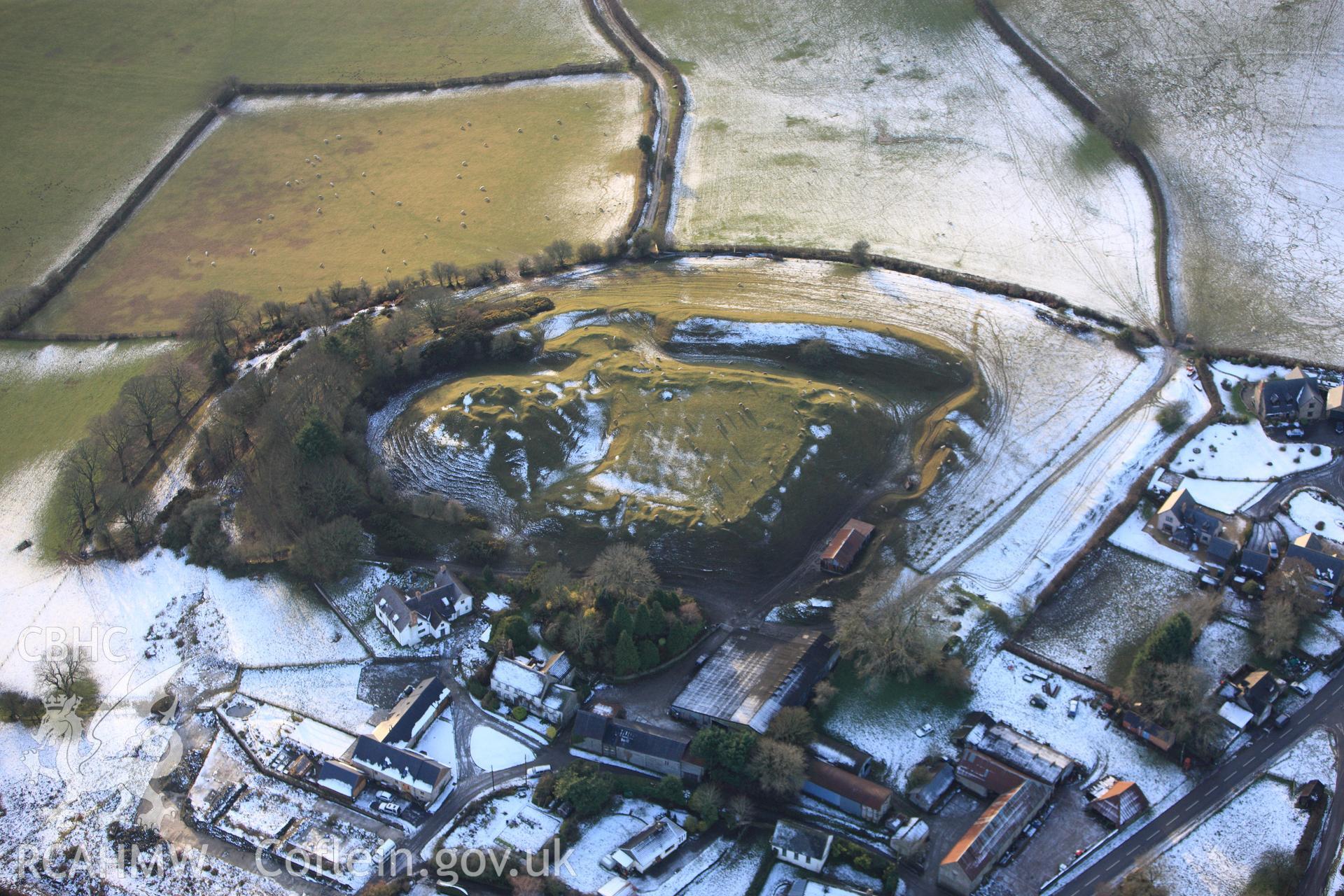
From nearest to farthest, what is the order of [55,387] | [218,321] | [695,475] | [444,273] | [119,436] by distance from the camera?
[695,475] → [119,436] → [218,321] → [55,387] → [444,273]

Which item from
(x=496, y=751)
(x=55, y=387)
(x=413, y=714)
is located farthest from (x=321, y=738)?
(x=55, y=387)

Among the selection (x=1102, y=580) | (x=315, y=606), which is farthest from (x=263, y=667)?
(x=1102, y=580)

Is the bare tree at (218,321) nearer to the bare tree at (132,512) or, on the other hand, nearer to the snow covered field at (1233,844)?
the bare tree at (132,512)

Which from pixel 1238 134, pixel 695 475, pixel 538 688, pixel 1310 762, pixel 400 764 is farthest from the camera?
pixel 1238 134

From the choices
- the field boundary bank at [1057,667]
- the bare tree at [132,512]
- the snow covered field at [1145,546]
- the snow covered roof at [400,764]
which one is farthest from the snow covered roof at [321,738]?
the snow covered field at [1145,546]

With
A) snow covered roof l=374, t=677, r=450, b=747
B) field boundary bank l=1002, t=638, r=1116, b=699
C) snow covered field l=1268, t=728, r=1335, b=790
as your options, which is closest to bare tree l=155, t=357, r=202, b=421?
snow covered roof l=374, t=677, r=450, b=747

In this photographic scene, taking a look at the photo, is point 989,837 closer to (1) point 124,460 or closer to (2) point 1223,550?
(2) point 1223,550

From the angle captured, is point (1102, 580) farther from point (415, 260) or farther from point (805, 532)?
point (415, 260)
